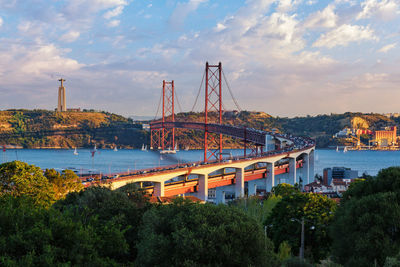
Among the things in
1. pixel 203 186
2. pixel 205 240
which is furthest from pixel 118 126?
pixel 205 240

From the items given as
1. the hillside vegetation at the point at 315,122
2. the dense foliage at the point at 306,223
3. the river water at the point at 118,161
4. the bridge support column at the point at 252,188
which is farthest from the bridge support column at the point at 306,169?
the hillside vegetation at the point at 315,122

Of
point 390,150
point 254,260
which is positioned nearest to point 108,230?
point 254,260

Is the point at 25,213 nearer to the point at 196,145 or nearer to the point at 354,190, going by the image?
the point at 354,190

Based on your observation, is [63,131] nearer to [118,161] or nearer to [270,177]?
[118,161]

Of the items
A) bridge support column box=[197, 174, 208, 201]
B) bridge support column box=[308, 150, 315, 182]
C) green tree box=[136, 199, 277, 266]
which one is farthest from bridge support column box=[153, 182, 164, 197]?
bridge support column box=[308, 150, 315, 182]

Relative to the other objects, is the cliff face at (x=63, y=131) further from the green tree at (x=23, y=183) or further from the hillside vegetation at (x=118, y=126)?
the green tree at (x=23, y=183)
